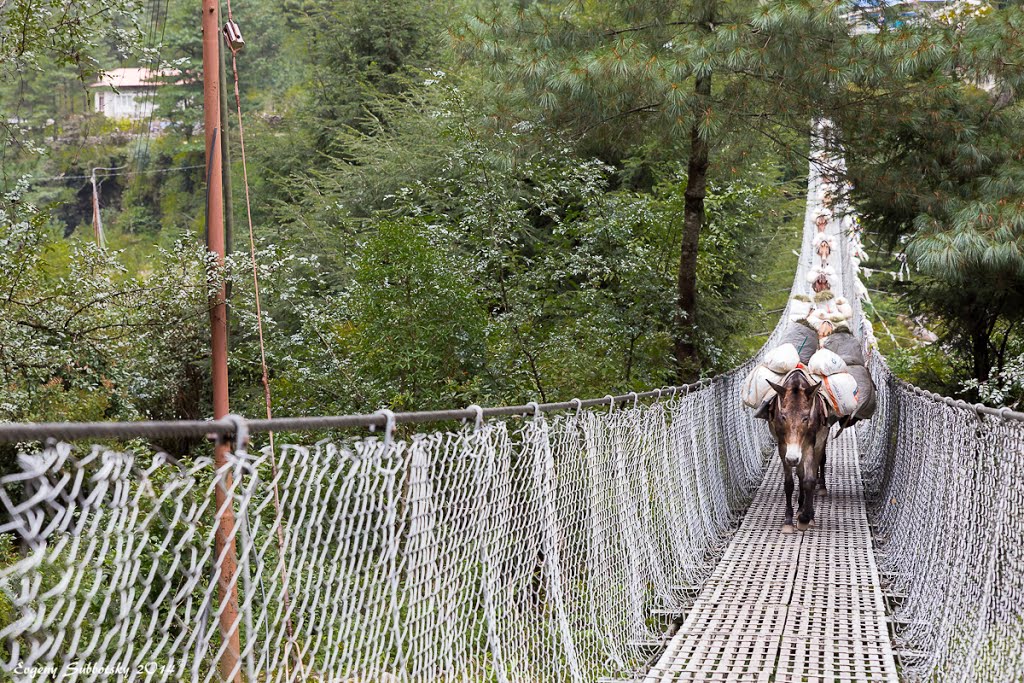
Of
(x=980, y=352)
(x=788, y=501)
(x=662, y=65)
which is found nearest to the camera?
(x=788, y=501)

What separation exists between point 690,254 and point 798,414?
144 inches

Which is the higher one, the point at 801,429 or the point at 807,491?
the point at 801,429

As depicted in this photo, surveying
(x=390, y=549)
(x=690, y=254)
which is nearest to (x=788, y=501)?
(x=690, y=254)

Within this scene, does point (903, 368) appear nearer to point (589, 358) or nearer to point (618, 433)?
point (589, 358)

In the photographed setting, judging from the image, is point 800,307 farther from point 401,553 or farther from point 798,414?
point 401,553

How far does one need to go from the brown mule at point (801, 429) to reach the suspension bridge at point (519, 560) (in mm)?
268

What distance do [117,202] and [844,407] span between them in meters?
35.9

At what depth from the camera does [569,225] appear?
11867mm

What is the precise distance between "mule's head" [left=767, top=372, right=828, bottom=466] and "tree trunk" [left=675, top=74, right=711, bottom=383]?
2.85 m

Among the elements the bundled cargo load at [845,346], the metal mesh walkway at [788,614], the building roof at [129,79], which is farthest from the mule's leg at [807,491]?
the building roof at [129,79]

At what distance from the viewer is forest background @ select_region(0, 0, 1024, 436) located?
8453 mm

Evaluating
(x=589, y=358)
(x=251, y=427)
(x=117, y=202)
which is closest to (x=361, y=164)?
(x=589, y=358)

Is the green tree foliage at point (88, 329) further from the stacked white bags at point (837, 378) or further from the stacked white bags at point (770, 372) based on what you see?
the stacked white bags at point (837, 378)

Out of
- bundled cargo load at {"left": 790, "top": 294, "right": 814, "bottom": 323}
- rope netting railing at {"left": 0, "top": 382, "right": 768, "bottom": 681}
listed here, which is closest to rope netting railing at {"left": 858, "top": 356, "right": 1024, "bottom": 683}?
rope netting railing at {"left": 0, "top": 382, "right": 768, "bottom": 681}
